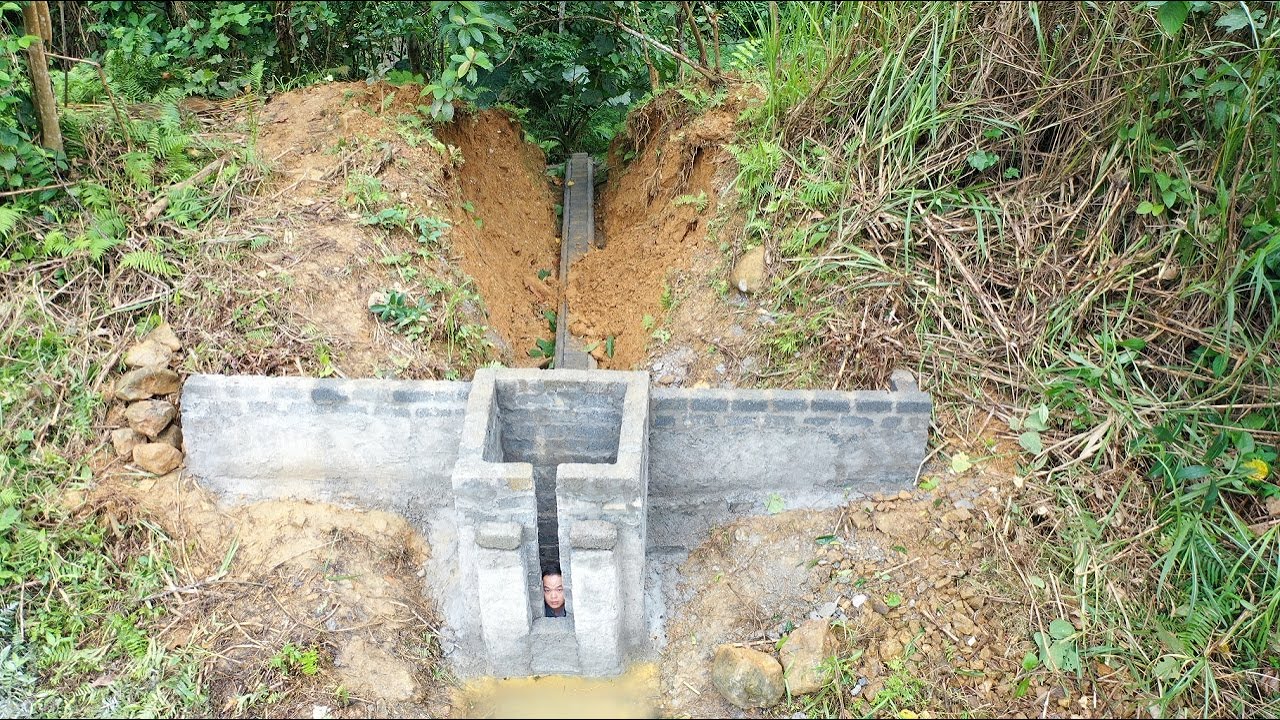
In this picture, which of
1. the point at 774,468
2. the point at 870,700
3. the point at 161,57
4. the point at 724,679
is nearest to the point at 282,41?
the point at 161,57

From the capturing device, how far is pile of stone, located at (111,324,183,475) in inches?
187

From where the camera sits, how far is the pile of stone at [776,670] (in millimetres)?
4227

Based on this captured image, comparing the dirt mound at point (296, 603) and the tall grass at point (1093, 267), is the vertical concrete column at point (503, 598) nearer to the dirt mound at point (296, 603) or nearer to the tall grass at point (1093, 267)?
the dirt mound at point (296, 603)

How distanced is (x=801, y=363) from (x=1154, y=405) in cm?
178

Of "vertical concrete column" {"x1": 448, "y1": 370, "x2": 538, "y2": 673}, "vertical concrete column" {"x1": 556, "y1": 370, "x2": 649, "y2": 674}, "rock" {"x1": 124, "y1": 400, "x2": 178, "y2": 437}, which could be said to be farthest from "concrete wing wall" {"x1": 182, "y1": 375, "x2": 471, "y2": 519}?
"vertical concrete column" {"x1": 556, "y1": 370, "x2": 649, "y2": 674}

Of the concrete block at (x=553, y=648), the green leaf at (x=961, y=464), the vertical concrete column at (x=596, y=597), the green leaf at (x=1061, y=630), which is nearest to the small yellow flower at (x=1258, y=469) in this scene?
the green leaf at (x=1061, y=630)

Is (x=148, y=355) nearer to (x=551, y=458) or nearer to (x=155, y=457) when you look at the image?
(x=155, y=457)

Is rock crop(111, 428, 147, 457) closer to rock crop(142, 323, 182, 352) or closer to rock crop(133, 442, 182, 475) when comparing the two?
rock crop(133, 442, 182, 475)

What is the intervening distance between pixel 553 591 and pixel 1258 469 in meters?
3.32

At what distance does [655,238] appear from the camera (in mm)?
7242

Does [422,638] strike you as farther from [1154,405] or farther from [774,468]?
[1154,405]

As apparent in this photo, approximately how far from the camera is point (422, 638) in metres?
4.56

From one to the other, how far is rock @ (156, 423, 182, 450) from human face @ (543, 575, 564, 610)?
2.07 meters

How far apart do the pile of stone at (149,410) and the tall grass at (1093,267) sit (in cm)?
330
